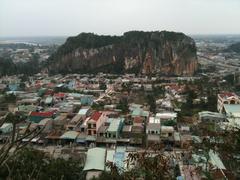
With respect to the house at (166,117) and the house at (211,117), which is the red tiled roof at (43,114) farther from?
the house at (211,117)

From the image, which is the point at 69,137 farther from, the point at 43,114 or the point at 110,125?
the point at 43,114

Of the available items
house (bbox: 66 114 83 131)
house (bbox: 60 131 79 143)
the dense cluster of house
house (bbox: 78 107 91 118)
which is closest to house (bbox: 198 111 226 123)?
the dense cluster of house

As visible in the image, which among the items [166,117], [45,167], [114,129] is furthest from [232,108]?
[45,167]

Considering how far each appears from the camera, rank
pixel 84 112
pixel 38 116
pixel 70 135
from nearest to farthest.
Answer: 1. pixel 70 135
2. pixel 38 116
3. pixel 84 112

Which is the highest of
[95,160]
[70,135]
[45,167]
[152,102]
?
[45,167]

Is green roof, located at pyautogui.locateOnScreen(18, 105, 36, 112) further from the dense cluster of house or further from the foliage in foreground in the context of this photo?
the foliage in foreground

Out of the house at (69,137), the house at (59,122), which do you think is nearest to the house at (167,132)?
the house at (69,137)

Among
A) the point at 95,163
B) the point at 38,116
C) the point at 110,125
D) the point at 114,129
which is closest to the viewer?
the point at 95,163
